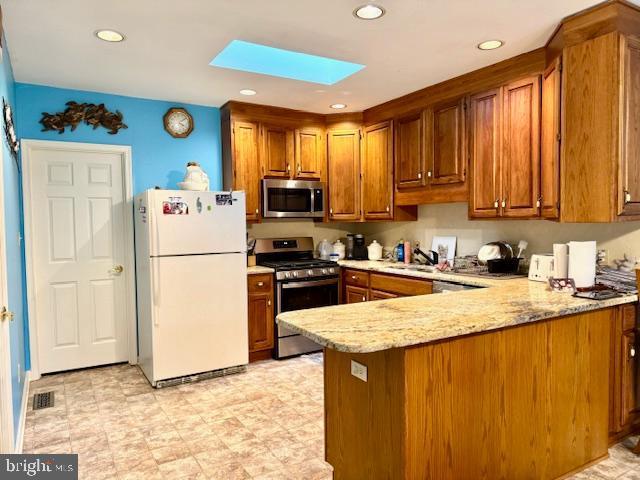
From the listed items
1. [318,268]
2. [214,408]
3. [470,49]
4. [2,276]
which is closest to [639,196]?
[470,49]

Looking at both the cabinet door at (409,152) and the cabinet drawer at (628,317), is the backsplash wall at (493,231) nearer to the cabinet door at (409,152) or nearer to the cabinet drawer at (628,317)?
the cabinet door at (409,152)

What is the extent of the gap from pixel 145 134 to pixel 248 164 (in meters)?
0.99

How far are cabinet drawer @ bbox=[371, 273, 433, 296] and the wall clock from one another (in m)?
2.29

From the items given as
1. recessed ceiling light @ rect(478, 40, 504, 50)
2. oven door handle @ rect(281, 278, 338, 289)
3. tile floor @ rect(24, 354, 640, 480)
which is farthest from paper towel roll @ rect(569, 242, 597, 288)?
oven door handle @ rect(281, 278, 338, 289)

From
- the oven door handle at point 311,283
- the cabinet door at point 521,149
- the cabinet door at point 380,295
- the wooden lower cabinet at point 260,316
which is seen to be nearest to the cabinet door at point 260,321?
the wooden lower cabinet at point 260,316

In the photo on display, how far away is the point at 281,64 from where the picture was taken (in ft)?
11.4

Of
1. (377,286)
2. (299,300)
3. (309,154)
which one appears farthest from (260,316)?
(309,154)

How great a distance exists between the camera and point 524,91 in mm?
3039

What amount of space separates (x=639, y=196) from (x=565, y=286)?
27.7 inches

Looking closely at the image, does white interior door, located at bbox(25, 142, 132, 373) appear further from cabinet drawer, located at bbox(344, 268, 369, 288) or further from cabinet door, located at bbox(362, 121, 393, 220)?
cabinet door, located at bbox(362, 121, 393, 220)

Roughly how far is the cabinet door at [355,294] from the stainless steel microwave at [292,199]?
86cm

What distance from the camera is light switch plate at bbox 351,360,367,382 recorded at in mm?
1827

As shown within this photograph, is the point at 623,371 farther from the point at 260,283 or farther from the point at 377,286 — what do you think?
the point at 260,283

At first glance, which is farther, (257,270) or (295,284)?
(295,284)
